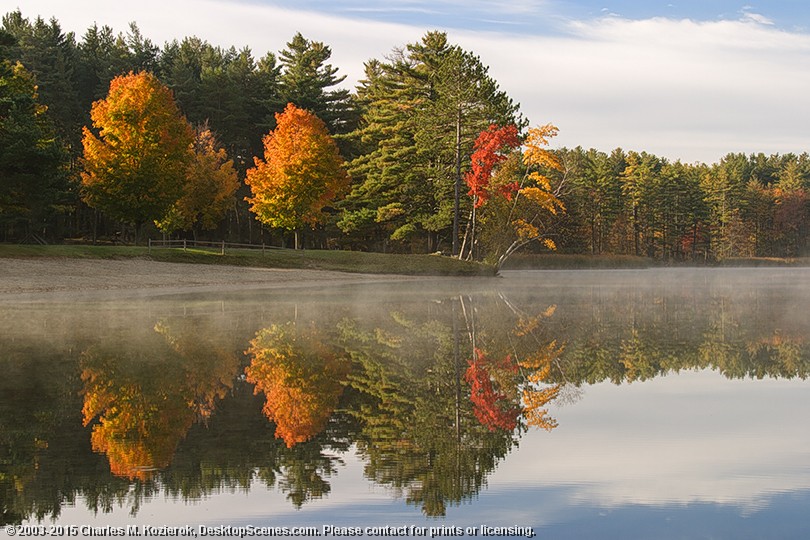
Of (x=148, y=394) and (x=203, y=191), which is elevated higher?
(x=203, y=191)

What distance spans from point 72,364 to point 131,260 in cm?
3972

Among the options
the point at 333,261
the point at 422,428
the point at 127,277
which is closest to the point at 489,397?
the point at 422,428

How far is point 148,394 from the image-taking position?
11.2m

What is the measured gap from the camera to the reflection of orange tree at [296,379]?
9508 millimetres

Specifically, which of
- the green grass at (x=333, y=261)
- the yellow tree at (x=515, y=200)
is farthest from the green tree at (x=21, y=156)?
the yellow tree at (x=515, y=200)

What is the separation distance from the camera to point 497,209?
75.6 meters

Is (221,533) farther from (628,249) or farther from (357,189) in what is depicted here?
(628,249)

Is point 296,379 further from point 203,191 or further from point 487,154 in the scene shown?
point 203,191

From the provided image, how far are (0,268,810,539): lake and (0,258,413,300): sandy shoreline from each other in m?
19.6

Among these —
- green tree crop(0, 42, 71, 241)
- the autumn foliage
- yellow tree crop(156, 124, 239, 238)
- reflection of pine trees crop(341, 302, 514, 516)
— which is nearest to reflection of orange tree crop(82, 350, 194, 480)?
reflection of pine trees crop(341, 302, 514, 516)

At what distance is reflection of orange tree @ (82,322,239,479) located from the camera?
8.07 m

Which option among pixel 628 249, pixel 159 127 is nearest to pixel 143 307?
pixel 159 127

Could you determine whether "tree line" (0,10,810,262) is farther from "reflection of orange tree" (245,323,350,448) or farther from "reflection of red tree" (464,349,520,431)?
"reflection of red tree" (464,349,520,431)

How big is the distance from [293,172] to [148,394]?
57.0 meters
